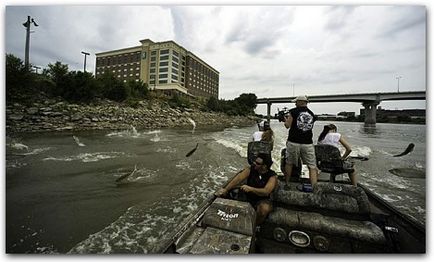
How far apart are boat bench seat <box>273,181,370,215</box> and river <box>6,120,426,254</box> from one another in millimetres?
1668

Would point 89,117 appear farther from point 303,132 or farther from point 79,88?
point 303,132

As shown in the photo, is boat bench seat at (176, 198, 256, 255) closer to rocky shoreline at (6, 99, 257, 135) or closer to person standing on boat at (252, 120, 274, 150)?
person standing on boat at (252, 120, 274, 150)

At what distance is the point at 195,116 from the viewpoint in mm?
28547

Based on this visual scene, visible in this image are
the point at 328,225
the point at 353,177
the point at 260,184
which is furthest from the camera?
the point at 353,177

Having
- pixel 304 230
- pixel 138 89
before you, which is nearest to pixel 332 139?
pixel 304 230

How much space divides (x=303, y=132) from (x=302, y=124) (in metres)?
0.13

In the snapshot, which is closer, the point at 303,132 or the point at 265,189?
the point at 265,189

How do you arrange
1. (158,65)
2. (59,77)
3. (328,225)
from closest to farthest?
(328,225)
(59,77)
(158,65)

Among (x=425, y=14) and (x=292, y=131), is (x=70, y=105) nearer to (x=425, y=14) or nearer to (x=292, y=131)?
(x=292, y=131)

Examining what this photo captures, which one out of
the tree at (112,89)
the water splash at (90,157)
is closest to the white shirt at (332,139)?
the water splash at (90,157)

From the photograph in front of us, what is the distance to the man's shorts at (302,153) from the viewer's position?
308 centimetres

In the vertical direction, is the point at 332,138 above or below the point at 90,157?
above

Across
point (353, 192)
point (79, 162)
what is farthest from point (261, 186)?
point (79, 162)

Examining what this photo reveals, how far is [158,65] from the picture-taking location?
5434 cm
